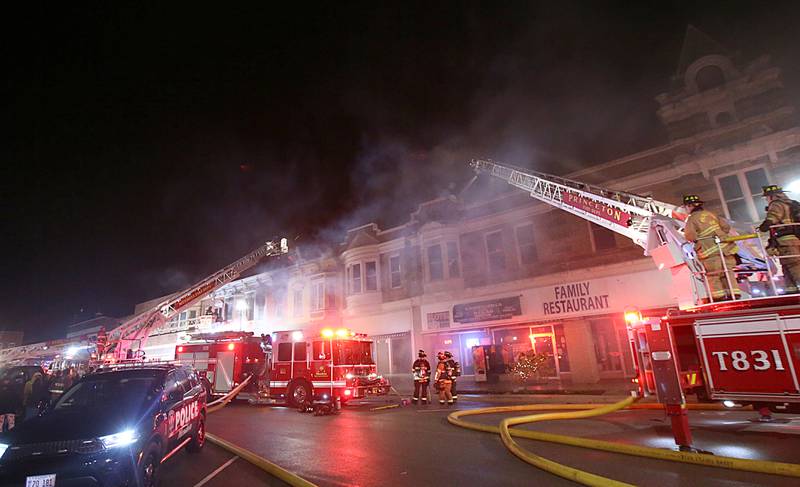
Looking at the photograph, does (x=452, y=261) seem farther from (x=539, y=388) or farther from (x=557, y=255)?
(x=539, y=388)

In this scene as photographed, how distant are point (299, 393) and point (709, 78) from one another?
62.0 feet

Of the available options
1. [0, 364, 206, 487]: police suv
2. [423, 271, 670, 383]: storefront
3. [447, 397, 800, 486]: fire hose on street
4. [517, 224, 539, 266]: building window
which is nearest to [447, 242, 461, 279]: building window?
[423, 271, 670, 383]: storefront

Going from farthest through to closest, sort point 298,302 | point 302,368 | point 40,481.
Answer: point 298,302 < point 302,368 < point 40,481

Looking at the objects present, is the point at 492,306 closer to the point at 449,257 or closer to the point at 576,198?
the point at 449,257

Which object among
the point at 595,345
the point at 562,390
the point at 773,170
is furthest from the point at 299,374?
the point at 773,170

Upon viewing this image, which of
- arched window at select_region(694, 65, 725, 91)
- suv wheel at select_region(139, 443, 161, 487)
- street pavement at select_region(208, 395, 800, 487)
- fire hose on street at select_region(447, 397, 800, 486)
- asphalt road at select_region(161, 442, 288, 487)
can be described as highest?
arched window at select_region(694, 65, 725, 91)

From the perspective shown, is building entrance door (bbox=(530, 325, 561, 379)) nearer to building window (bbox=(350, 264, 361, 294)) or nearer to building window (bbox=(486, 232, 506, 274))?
building window (bbox=(486, 232, 506, 274))

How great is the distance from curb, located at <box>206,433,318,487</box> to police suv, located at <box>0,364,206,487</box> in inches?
32.4

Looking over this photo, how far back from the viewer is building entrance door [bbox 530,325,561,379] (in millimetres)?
16703

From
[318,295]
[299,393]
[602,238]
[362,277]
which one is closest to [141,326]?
[318,295]

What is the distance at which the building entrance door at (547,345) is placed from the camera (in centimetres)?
1670

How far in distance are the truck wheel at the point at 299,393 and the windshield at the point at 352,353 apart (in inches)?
51.3

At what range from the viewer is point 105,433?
14.6ft

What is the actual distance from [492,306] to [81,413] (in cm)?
1521
